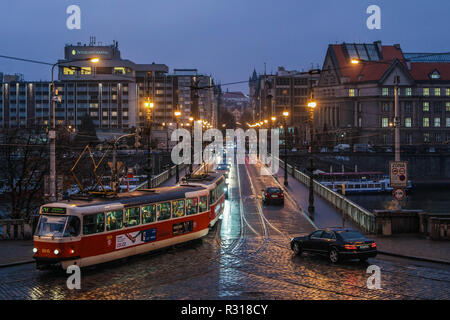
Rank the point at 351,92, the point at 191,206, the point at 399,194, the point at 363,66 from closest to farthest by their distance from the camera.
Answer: the point at 191,206
the point at 399,194
the point at 351,92
the point at 363,66

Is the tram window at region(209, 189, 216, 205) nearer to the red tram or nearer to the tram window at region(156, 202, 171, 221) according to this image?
the red tram

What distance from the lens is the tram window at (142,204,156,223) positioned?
19.1 meters

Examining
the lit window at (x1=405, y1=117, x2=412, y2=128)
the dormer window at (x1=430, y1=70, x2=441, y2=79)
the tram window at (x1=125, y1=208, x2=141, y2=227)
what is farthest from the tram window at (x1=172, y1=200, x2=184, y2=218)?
the dormer window at (x1=430, y1=70, x2=441, y2=79)

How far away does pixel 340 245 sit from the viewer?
58.7 feet

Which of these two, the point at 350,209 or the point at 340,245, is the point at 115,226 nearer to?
the point at 340,245

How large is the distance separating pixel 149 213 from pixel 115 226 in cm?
207

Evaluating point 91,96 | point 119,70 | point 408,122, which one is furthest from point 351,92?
point 91,96

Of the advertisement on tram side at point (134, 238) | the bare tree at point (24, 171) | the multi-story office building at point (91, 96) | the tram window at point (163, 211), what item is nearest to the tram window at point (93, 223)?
the advertisement on tram side at point (134, 238)

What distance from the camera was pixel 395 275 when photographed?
1598 centimetres

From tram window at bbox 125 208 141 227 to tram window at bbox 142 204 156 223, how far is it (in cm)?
34

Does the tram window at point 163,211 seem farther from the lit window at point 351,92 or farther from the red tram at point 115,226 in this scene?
the lit window at point 351,92

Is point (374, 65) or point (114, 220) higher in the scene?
point (374, 65)
